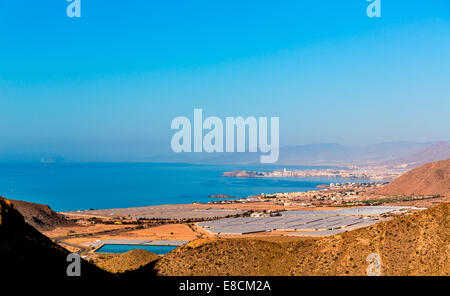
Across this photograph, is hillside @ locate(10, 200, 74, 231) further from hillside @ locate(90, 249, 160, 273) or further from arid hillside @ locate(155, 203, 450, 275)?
arid hillside @ locate(155, 203, 450, 275)

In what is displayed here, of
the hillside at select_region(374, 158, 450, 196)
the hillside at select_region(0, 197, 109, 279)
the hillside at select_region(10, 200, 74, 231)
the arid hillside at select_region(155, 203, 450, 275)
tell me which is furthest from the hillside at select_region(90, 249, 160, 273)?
the hillside at select_region(374, 158, 450, 196)

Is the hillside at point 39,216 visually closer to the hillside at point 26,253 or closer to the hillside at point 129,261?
the hillside at point 129,261

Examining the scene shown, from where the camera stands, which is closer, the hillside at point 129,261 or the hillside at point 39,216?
the hillside at point 129,261

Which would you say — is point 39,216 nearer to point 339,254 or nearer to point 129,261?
point 129,261

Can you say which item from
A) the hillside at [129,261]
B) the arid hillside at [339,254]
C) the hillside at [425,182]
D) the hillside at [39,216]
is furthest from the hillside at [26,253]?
the hillside at [425,182]

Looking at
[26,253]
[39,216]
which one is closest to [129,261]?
[26,253]

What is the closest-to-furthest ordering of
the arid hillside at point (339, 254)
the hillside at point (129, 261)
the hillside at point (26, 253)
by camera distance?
1. the hillside at point (26, 253)
2. the arid hillside at point (339, 254)
3. the hillside at point (129, 261)
